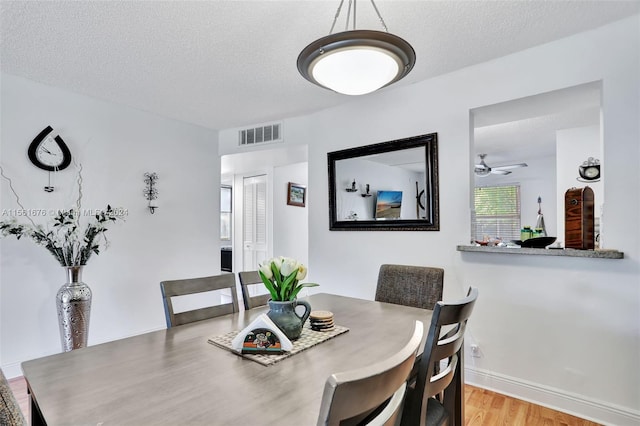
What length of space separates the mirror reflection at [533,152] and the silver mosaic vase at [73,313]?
3068mm

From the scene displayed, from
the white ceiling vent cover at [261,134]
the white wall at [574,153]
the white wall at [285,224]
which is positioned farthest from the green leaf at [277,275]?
the white wall at [285,224]

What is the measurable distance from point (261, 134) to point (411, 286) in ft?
8.85

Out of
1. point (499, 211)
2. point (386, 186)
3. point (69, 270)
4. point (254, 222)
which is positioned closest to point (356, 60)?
point (386, 186)

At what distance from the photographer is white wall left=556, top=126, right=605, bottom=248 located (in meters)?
3.74

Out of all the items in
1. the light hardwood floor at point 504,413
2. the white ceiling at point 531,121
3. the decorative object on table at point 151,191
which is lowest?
the light hardwood floor at point 504,413

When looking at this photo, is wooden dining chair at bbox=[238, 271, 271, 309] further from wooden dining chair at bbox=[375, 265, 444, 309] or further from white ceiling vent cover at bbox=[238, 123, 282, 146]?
white ceiling vent cover at bbox=[238, 123, 282, 146]

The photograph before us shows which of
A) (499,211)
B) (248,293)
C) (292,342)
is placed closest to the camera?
(292,342)

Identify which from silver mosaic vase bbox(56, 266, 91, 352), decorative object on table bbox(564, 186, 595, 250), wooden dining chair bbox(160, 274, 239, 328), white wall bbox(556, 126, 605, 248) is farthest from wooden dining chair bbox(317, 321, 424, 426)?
white wall bbox(556, 126, 605, 248)

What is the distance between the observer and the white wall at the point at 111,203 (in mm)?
2793

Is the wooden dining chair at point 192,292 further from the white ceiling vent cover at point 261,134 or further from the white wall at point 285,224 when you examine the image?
the white wall at point 285,224

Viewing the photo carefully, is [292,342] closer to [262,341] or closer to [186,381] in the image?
[262,341]

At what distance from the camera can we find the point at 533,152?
5480 millimetres

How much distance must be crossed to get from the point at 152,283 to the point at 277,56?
268 centimetres

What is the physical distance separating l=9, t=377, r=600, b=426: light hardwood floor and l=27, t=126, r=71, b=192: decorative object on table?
5.86 ft
